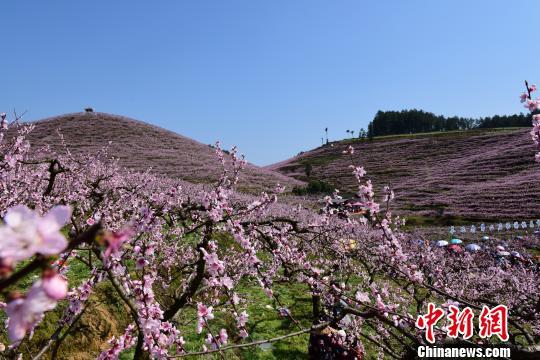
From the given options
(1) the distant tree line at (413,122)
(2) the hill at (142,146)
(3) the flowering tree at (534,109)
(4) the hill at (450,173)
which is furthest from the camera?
(1) the distant tree line at (413,122)

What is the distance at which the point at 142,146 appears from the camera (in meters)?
45.6

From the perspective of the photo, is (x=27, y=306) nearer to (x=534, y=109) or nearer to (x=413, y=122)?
(x=534, y=109)

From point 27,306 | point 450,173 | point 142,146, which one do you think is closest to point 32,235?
point 27,306

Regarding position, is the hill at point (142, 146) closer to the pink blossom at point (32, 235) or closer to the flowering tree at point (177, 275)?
the flowering tree at point (177, 275)

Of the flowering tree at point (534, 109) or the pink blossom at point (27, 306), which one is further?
the flowering tree at point (534, 109)

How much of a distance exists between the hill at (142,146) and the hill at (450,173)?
55.5ft

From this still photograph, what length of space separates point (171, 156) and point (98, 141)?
877 cm

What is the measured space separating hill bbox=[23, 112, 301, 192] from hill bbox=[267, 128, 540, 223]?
16.9m

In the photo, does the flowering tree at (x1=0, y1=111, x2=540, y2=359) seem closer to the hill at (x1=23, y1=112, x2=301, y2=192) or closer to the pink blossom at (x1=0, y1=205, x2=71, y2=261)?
the pink blossom at (x1=0, y1=205, x2=71, y2=261)

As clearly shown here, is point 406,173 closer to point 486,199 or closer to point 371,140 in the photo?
point 486,199

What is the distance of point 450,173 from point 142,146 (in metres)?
42.9

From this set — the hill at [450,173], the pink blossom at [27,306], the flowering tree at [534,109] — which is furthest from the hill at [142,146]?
the pink blossom at [27,306]

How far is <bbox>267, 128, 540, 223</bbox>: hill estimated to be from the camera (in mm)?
39656

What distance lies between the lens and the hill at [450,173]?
39.7 metres
